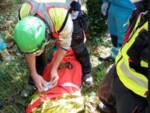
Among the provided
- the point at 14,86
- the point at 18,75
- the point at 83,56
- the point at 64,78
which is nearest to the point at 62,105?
the point at 64,78

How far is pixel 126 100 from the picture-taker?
2.45 meters

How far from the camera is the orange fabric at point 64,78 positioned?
11.1 ft

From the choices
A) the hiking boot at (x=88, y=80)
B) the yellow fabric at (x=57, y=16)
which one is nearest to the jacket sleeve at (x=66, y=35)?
the yellow fabric at (x=57, y=16)

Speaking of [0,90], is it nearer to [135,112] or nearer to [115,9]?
[115,9]

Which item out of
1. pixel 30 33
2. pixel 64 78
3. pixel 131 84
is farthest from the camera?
pixel 64 78

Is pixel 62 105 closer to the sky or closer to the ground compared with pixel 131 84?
closer to the ground

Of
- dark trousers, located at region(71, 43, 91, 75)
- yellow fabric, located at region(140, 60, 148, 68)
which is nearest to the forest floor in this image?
dark trousers, located at region(71, 43, 91, 75)

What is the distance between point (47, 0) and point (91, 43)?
1.26m

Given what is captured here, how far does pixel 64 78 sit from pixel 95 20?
48.8 inches

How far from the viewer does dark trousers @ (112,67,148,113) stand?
236 centimetres

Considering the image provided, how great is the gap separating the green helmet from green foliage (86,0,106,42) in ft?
4.74

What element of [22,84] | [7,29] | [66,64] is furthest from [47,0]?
[7,29]

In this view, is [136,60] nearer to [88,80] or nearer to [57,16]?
[57,16]

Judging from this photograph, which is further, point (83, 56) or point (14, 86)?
point (14, 86)
